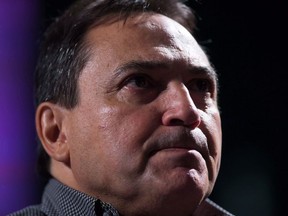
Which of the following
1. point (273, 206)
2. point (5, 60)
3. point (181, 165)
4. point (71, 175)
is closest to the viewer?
point (181, 165)

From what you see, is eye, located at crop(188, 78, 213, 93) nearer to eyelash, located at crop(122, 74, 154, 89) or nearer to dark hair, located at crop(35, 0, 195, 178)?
eyelash, located at crop(122, 74, 154, 89)

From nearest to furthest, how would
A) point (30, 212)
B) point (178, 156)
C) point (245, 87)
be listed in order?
point (178, 156), point (30, 212), point (245, 87)

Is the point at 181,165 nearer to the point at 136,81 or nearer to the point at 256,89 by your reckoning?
A: the point at 136,81

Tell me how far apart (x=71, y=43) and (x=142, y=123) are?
1.28ft

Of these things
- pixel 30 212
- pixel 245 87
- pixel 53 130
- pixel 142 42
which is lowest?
pixel 245 87

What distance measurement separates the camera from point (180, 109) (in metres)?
1.40

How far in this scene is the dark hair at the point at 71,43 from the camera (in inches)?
62.2

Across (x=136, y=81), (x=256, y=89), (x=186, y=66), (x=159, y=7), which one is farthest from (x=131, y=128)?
(x=256, y=89)

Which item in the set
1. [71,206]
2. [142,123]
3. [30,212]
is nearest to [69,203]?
[71,206]

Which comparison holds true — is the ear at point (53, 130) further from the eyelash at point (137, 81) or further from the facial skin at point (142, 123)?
the eyelash at point (137, 81)

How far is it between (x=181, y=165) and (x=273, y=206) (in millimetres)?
1074

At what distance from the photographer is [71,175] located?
1588 mm

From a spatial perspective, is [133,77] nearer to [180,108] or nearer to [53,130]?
[180,108]

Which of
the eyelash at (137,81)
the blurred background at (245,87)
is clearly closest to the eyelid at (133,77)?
the eyelash at (137,81)
